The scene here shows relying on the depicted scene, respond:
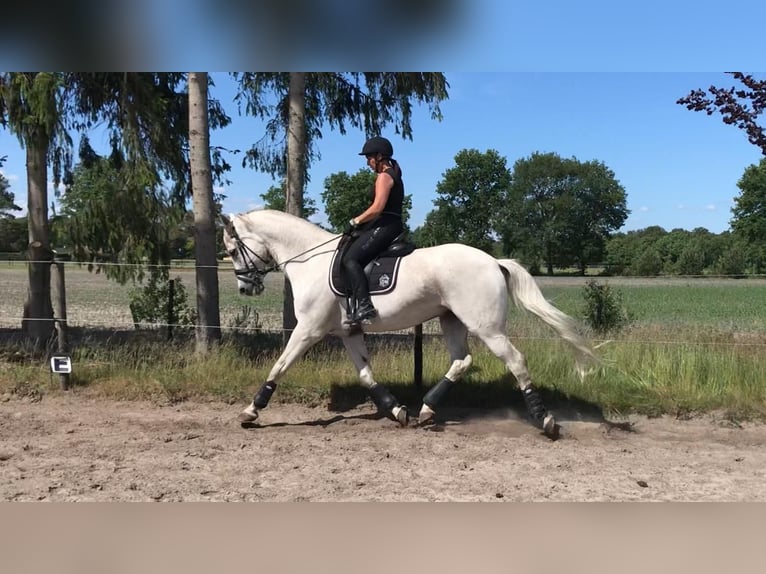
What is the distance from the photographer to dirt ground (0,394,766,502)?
3.81m

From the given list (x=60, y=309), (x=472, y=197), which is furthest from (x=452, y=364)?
(x=472, y=197)

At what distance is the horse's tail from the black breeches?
1117 mm

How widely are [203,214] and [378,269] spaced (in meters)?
3.57

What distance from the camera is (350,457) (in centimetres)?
455

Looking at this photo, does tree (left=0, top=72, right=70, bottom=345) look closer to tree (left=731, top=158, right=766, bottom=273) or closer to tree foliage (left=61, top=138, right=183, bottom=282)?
tree foliage (left=61, top=138, right=183, bottom=282)

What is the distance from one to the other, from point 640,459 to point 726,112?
4279mm

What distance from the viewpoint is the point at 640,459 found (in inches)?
181

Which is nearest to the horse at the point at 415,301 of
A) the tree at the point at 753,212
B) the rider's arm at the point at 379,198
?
the rider's arm at the point at 379,198

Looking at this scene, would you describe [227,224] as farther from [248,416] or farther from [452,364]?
[452,364]

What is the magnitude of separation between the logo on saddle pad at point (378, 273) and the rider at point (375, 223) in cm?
6

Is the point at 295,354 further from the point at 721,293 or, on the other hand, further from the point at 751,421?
the point at 721,293

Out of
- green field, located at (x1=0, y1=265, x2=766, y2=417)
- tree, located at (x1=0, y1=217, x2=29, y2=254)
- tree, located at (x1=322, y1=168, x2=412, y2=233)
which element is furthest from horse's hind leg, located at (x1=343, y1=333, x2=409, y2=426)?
tree, located at (x1=322, y1=168, x2=412, y2=233)
